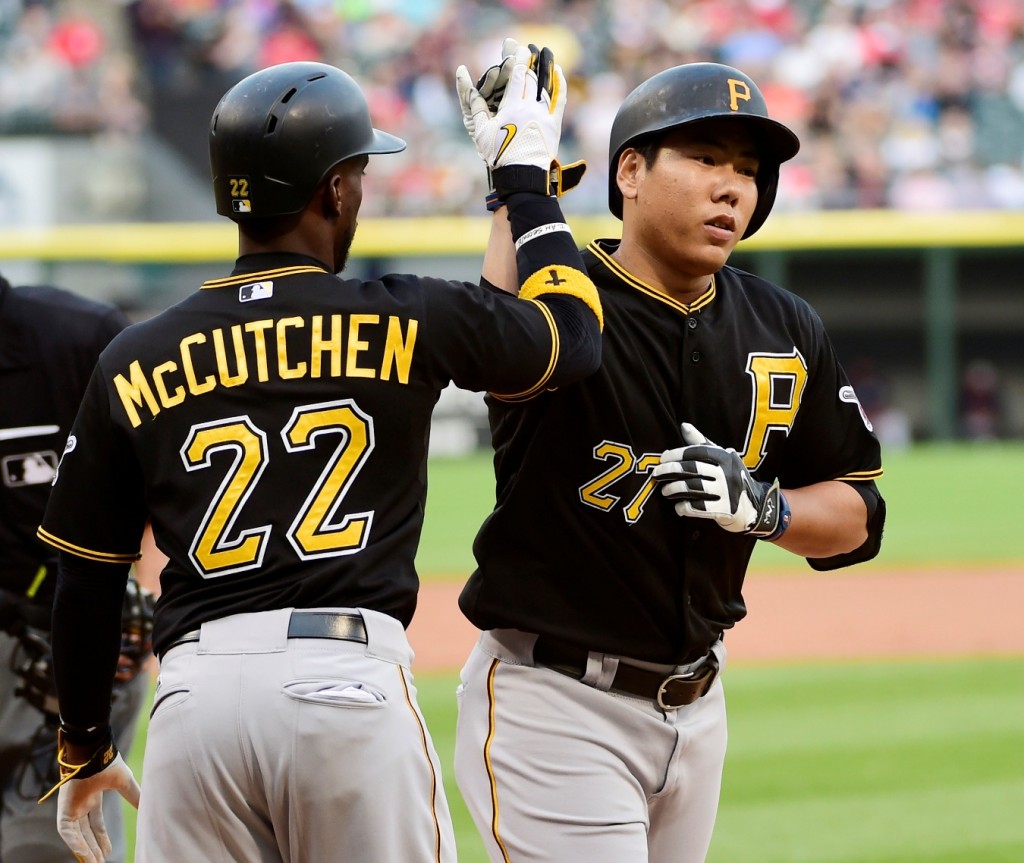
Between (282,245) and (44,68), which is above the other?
(44,68)

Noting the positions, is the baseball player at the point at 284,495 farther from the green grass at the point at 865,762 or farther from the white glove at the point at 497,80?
the green grass at the point at 865,762

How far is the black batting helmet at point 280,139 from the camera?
2.44m

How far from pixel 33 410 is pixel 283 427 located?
138 centimetres

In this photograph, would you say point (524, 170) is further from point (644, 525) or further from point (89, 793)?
point (89, 793)

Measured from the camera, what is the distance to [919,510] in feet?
45.6

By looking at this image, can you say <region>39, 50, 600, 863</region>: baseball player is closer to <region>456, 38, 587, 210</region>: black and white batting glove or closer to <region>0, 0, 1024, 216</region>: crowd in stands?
<region>456, 38, 587, 210</region>: black and white batting glove

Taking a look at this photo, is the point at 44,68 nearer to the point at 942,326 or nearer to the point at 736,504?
the point at 942,326

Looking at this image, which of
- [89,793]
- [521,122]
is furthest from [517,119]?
[89,793]

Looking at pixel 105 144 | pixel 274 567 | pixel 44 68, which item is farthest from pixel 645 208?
pixel 44 68

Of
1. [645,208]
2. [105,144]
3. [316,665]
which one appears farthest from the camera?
[105,144]

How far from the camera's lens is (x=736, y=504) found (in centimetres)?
271


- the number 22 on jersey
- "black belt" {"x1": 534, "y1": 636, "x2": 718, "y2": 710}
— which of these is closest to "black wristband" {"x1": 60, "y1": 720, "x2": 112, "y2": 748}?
the number 22 on jersey

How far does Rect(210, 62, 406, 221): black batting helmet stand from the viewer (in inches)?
96.2

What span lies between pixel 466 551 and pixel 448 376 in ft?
30.9
